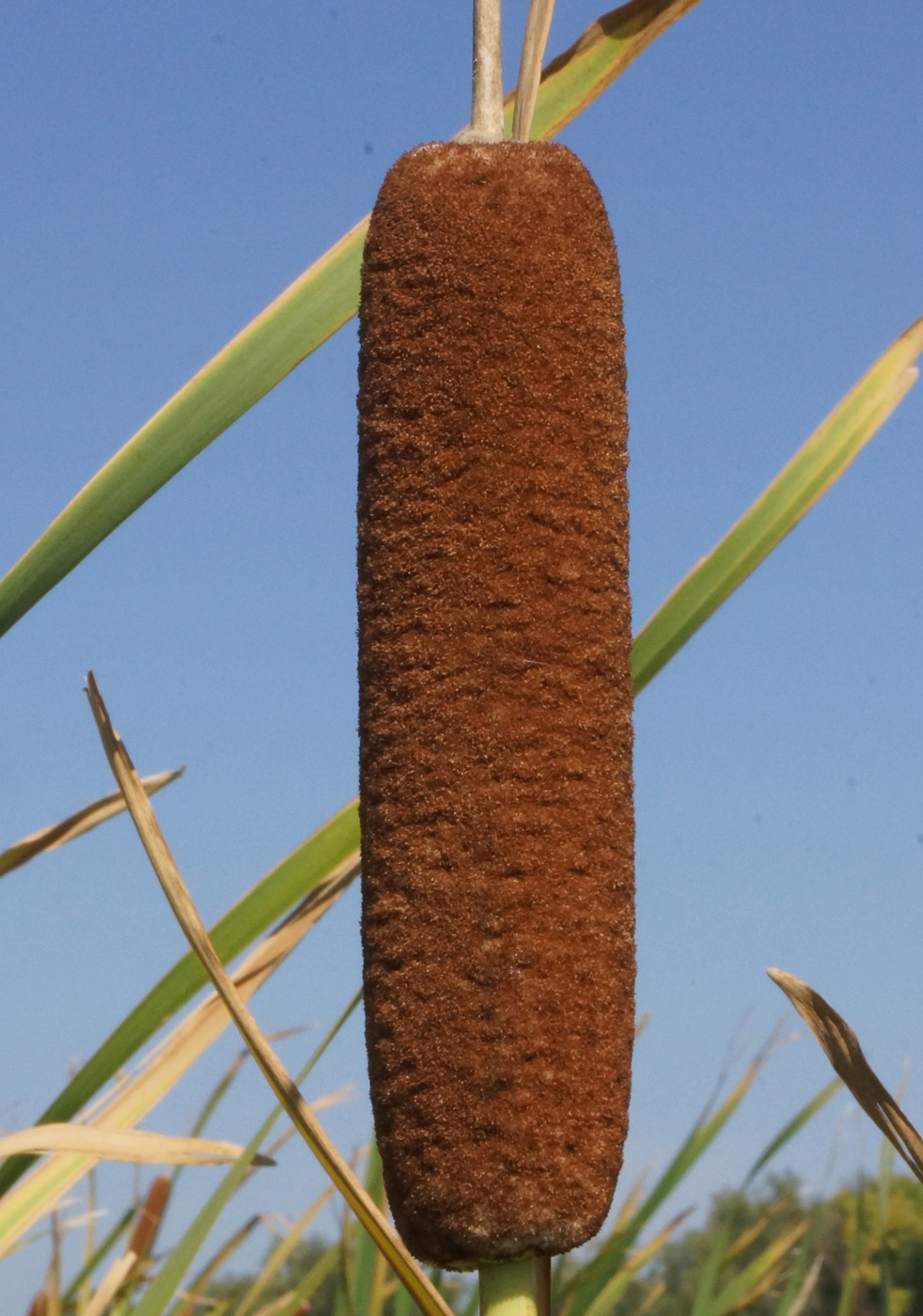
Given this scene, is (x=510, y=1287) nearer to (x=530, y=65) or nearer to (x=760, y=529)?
(x=760, y=529)

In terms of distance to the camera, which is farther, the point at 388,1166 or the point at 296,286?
the point at 296,286

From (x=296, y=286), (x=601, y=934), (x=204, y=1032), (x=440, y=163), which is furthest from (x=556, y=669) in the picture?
(x=204, y=1032)

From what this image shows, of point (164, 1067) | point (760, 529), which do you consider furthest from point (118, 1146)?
point (760, 529)

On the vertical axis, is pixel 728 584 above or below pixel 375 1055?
above

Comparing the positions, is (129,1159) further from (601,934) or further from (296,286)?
(296,286)

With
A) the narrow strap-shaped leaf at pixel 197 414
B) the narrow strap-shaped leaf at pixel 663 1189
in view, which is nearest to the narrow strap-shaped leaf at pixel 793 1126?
the narrow strap-shaped leaf at pixel 663 1189

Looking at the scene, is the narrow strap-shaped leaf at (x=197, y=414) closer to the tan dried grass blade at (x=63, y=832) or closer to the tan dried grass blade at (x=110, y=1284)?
the tan dried grass blade at (x=63, y=832)
